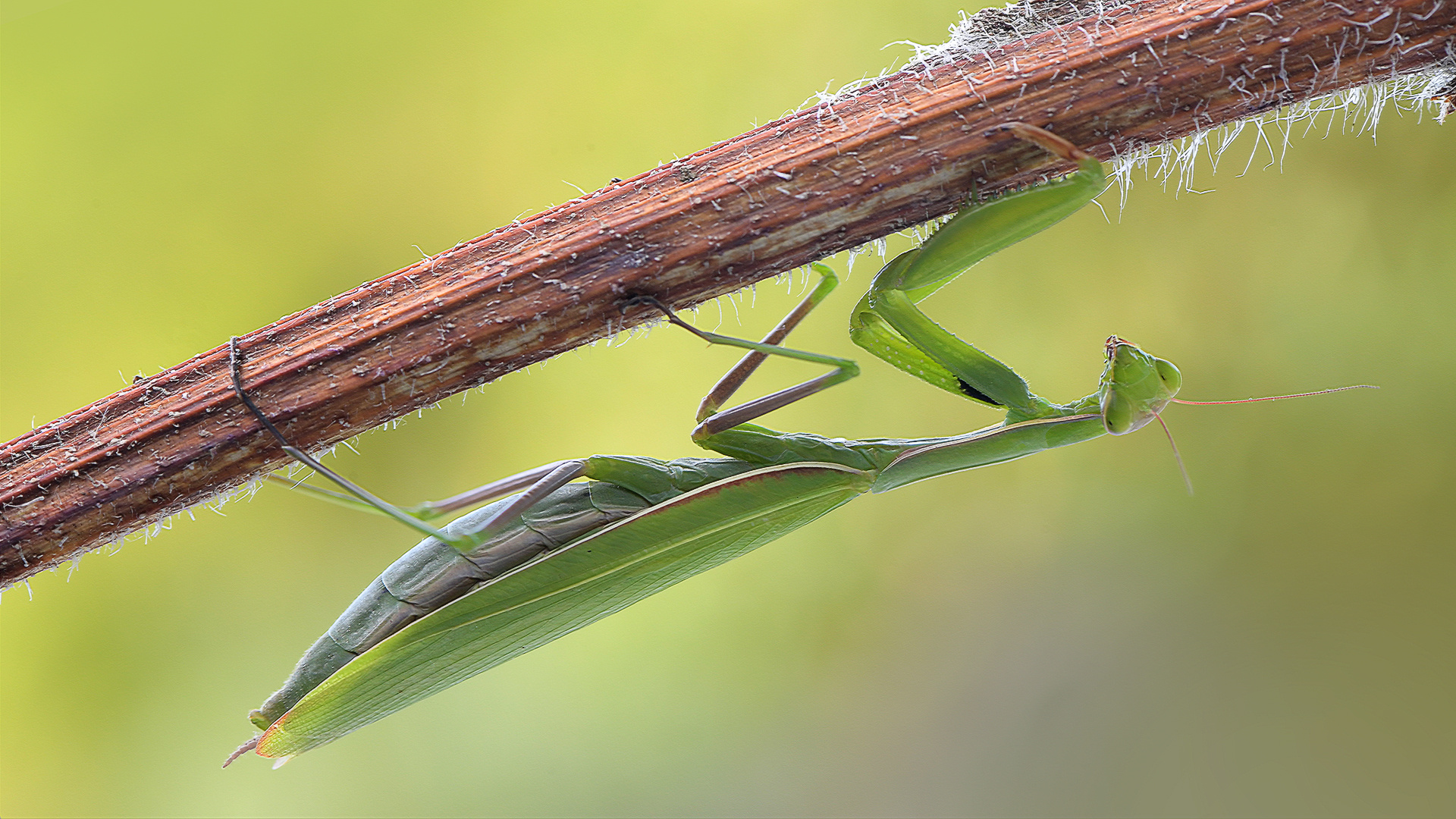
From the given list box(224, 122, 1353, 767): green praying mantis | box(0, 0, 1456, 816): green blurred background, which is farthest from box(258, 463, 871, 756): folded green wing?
box(0, 0, 1456, 816): green blurred background

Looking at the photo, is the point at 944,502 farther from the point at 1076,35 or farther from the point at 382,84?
the point at 382,84

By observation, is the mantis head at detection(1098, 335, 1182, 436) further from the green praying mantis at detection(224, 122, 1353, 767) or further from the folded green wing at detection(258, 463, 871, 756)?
the folded green wing at detection(258, 463, 871, 756)

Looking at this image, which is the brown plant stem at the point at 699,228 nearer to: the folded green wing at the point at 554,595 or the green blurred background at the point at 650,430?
the folded green wing at the point at 554,595

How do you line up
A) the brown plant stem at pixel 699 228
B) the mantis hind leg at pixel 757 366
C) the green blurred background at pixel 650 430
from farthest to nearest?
the green blurred background at pixel 650 430 → the mantis hind leg at pixel 757 366 → the brown plant stem at pixel 699 228

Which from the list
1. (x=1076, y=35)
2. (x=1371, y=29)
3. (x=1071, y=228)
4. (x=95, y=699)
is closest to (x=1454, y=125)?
(x=1071, y=228)

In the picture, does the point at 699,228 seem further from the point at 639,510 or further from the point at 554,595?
the point at 554,595

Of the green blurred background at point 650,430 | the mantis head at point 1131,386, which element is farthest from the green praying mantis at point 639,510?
the green blurred background at point 650,430
